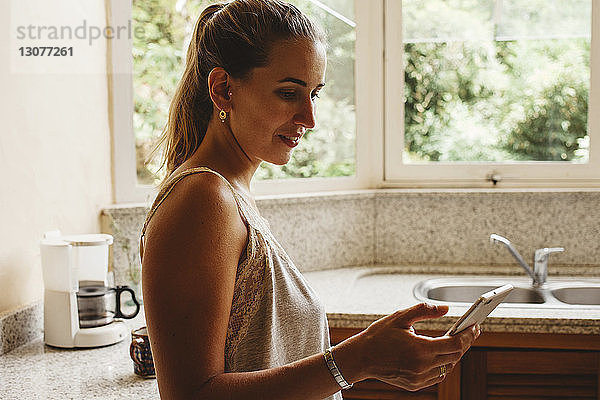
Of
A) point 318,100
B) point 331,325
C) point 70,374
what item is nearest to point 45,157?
point 70,374

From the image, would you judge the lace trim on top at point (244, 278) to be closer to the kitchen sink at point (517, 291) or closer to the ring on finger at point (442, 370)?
the ring on finger at point (442, 370)

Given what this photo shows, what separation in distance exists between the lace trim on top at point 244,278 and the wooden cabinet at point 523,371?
0.94m

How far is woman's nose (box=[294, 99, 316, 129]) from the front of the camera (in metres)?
1.05

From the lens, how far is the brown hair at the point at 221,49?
1.05 meters

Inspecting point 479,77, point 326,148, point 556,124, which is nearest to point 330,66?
point 326,148

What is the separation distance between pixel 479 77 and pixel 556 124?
1.01 ft

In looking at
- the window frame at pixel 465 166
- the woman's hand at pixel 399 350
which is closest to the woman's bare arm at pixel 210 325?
the woman's hand at pixel 399 350

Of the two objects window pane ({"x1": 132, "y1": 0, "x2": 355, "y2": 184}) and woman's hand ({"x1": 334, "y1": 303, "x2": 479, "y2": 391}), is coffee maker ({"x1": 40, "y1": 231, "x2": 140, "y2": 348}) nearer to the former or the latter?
window pane ({"x1": 132, "y1": 0, "x2": 355, "y2": 184})

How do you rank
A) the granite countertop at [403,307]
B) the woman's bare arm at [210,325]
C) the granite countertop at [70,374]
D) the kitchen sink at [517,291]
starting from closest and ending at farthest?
the woman's bare arm at [210,325]
the granite countertop at [70,374]
the granite countertop at [403,307]
the kitchen sink at [517,291]

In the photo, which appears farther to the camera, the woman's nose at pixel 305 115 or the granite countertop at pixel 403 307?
the granite countertop at pixel 403 307

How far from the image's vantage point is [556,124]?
2459mm

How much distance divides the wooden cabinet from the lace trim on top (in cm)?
94

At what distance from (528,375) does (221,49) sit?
1.23 m

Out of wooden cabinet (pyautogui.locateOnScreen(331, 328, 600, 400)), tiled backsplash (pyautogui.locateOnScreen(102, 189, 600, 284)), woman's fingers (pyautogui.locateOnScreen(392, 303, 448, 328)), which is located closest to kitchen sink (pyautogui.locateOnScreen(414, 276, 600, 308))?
tiled backsplash (pyautogui.locateOnScreen(102, 189, 600, 284))
